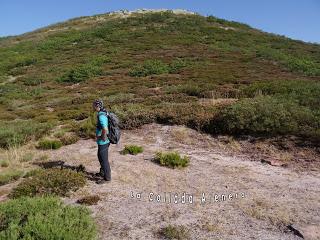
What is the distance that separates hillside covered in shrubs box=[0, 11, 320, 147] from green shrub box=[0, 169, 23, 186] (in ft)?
12.1

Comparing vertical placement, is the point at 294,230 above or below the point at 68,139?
below

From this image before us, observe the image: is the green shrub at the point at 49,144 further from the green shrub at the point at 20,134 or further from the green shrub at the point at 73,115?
the green shrub at the point at 73,115

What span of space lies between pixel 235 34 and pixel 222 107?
113 feet

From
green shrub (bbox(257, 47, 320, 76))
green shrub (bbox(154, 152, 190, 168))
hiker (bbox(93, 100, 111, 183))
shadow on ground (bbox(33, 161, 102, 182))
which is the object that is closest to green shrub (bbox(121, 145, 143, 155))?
green shrub (bbox(154, 152, 190, 168))

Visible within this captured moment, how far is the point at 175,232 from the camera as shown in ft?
24.9

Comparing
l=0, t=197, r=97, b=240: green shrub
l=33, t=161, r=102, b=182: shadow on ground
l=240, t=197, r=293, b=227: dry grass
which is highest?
l=0, t=197, r=97, b=240: green shrub

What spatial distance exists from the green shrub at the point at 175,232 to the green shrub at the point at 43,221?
1.26 m

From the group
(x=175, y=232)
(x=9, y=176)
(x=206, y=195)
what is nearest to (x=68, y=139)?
(x=9, y=176)

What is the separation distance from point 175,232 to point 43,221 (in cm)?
229

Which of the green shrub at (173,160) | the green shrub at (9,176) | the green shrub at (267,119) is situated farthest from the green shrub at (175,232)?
the green shrub at (267,119)

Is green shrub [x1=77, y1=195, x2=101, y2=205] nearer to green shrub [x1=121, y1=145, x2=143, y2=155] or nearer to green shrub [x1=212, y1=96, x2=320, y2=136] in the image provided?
green shrub [x1=121, y1=145, x2=143, y2=155]

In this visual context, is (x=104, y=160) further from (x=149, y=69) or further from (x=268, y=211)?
(x=149, y=69)

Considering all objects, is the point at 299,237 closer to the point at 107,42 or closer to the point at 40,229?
the point at 40,229

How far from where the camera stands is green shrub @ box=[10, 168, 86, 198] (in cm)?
963
